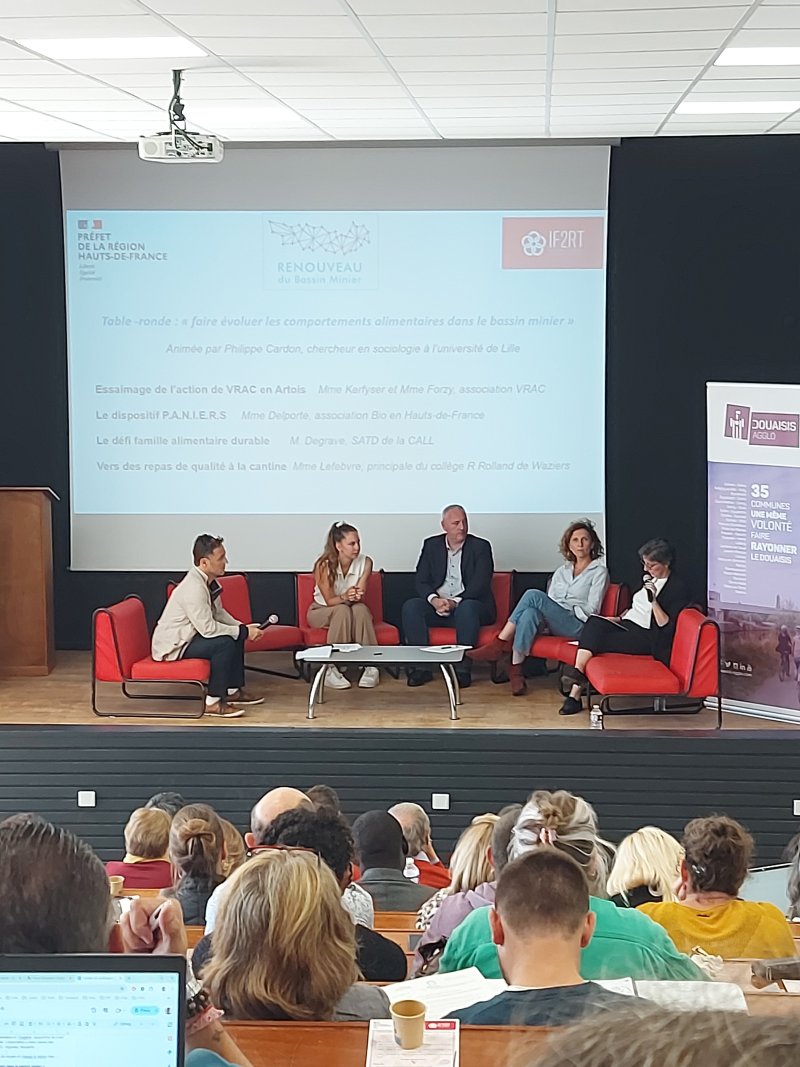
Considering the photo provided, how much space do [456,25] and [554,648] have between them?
362cm

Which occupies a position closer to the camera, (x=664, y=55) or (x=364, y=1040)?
(x=364, y=1040)

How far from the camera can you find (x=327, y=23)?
14.3ft

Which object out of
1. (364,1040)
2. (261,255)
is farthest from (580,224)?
(364,1040)

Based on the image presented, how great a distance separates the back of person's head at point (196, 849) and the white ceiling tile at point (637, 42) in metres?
3.11

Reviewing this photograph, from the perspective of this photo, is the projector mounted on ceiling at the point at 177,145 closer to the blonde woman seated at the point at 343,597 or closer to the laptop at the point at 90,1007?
the blonde woman seated at the point at 343,597

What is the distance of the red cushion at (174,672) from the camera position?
6641 millimetres

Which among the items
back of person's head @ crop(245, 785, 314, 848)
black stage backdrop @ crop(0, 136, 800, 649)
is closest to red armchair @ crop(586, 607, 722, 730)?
black stage backdrop @ crop(0, 136, 800, 649)

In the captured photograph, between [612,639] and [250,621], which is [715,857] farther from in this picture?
[250,621]

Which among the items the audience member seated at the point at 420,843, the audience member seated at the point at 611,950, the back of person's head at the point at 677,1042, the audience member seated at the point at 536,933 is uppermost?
the back of person's head at the point at 677,1042

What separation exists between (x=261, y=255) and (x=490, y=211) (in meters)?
1.45

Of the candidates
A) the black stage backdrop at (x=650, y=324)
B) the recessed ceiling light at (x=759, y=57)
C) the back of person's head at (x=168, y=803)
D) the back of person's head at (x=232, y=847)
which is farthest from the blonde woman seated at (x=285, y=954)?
the black stage backdrop at (x=650, y=324)

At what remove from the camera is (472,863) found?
11.5ft

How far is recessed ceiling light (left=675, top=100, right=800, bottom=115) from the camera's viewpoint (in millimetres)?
6109

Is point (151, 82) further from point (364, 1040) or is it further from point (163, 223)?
point (364, 1040)
